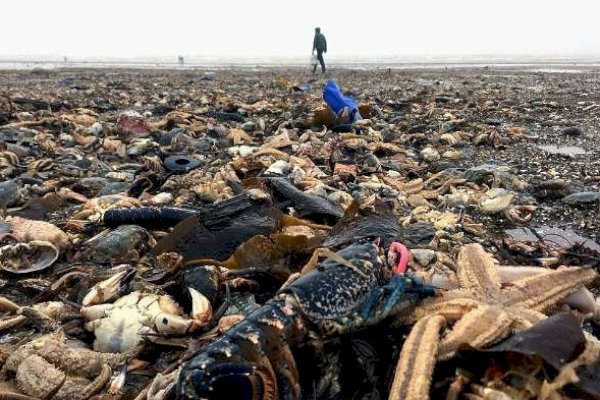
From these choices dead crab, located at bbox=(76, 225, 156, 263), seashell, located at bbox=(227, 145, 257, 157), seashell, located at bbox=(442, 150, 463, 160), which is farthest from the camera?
seashell, located at bbox=(227, 145, 257, 157)

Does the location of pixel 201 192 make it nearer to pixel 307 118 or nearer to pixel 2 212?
pixel 2 212

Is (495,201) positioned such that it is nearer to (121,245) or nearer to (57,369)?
(121,245)

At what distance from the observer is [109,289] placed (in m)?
2.97

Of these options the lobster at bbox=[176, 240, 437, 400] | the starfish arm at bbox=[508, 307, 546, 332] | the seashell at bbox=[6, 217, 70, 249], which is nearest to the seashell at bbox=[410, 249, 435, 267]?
the lobster at bbox=[176, 240, 437, 400]

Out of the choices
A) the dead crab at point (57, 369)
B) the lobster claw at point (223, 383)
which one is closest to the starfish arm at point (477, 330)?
the lobster claw at point (223, 383)

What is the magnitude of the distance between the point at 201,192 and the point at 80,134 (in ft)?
15.4

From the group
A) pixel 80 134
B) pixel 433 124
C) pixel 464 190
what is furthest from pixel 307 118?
pixel 464 190

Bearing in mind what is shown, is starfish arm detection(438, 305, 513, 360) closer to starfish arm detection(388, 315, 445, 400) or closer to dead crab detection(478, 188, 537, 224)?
starfish arm detection(388, 315, 445, 400)

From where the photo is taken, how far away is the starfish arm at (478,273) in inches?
90.2

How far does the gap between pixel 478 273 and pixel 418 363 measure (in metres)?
0.83

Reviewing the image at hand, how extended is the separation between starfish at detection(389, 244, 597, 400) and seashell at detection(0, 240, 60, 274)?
8.88 ft

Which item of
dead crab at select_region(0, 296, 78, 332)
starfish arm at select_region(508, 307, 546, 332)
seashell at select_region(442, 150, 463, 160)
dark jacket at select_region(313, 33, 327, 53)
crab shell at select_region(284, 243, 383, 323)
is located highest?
dark jacket at select_region(313, 33, 327, 53)

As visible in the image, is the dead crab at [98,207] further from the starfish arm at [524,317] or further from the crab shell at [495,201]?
the starfish arm at [524,317]

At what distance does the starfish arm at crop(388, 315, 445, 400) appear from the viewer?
1671 millimetres
